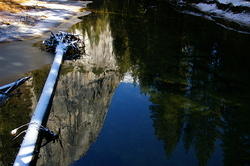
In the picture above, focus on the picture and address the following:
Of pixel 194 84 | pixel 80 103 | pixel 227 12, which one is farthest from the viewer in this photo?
pixel 227 12

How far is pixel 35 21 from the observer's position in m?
24.4

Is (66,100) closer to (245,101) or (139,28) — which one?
(245,101)

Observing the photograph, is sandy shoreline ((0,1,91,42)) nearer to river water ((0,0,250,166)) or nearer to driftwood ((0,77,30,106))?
river water ((0,0,250,166))

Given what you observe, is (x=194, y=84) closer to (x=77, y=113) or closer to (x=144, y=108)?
(x=144, y=108)

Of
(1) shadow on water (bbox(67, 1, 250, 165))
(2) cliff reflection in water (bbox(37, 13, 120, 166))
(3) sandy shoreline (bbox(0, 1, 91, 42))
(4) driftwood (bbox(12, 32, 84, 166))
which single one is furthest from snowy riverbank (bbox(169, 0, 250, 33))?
(4) driftwood (bbox(12, 32, 84, 166))

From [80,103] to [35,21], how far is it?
1564 centimetres

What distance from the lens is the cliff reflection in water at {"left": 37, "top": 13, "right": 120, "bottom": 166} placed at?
8.01 metres

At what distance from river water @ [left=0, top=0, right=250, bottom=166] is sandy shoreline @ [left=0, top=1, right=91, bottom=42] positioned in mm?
4471

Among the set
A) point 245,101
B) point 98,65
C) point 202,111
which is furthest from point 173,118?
point 98,65

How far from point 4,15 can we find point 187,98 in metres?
19.5

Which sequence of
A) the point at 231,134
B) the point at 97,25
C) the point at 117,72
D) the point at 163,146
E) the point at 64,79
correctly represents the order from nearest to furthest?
1. the point at 163,146
2. the point at 231,134
3. the point at 64,79
4. the point at 117,72
5. the point at 97,25

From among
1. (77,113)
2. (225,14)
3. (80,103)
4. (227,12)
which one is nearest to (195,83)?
(80,103)

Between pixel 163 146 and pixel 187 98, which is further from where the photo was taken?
pixel 187 98

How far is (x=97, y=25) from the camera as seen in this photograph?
25.2m
